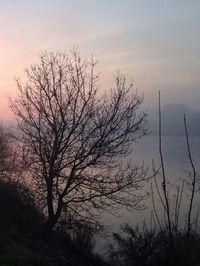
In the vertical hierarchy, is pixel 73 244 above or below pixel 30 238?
above

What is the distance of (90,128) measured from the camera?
54.7 ft

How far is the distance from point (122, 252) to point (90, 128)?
4.93m

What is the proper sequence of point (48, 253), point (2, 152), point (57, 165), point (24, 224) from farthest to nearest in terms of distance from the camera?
1. point (2, 152)
2. point (57, 165)
3. point (24, 224)
4. point (48, 253)

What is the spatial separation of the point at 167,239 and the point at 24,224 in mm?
4915

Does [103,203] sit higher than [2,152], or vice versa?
[2,152]

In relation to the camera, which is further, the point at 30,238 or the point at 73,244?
the point at 73,244

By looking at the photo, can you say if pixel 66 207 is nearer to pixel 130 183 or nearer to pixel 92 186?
pixel 92 186

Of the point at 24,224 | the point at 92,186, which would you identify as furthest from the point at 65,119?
the point at 24,224

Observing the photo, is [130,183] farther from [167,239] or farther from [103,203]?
[167,239]

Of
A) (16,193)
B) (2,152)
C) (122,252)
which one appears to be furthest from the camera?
(2,152)

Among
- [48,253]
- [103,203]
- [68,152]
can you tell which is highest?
[68,152]

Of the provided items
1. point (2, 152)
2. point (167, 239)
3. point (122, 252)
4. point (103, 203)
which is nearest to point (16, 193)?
point (103, 203)

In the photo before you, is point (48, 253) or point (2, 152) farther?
point (2, 152)

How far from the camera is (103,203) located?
1698cm
